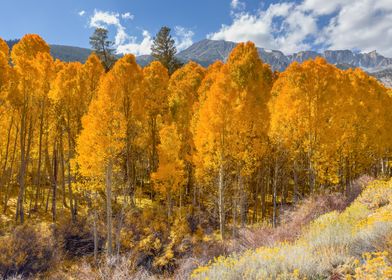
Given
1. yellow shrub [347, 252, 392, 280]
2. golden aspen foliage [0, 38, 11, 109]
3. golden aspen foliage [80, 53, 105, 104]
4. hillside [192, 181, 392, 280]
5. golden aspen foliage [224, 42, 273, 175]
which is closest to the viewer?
yellow shrub [347, 252, 392, 280]

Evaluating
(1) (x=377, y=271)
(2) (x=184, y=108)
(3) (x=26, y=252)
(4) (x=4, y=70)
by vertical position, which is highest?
(4) (x=4, y=70)

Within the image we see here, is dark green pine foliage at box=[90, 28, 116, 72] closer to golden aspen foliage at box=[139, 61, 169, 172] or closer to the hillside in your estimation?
golden aspen foliage at box=[139, 61, 169, 172]

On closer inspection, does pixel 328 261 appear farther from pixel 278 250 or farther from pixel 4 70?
pixel 4 70

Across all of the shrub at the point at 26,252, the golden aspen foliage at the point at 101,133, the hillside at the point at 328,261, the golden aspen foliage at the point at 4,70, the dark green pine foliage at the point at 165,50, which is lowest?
the shrub at the point at 26,252

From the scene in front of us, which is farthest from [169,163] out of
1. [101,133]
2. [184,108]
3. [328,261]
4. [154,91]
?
[328,261]

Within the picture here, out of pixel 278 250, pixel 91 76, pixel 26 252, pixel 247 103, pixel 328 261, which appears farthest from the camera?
pixel 91 76

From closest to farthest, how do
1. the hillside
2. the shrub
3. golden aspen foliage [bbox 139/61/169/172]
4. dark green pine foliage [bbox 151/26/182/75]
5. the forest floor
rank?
the hillside, the forest floor, the shrub, golden aspen foliage [bbox 139/61/169/172], dark green pine foliage [bbox 151/26/182/75]

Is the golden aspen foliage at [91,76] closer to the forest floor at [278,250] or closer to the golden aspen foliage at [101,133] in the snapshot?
the golden aspen foliage at [101,133]

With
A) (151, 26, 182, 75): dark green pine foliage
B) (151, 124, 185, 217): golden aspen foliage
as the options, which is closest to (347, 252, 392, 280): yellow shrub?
(151, 124, 185, 217): golden aspen foliage

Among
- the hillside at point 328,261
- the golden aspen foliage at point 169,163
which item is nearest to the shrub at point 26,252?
the golden aspen foliage at point 169,163

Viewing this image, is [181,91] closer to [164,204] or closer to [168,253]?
[164,204]

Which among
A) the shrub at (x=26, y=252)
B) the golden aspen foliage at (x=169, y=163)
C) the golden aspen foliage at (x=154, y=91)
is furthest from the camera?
the golden aspen foliage at (x=154, y=91)

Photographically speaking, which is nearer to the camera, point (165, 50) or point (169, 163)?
point (169, 163)

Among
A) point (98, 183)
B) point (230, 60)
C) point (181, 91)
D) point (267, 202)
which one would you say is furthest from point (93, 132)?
point (267, 202)
